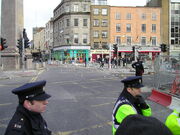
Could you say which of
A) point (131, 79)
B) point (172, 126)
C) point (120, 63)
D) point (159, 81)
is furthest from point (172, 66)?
point (120, 63)

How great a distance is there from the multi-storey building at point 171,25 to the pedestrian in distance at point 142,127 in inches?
2244

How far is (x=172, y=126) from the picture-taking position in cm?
198

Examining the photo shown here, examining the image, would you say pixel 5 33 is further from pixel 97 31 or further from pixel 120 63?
pixel 97 31

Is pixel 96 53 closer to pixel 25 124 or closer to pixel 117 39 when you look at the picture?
pixel 117 39

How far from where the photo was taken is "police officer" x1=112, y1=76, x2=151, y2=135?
2.57 meters

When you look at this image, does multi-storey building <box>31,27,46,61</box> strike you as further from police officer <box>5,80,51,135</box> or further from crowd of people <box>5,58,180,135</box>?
police officer <box>5,80,51,135</box>

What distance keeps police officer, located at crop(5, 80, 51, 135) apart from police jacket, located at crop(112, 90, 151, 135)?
0.76 meters

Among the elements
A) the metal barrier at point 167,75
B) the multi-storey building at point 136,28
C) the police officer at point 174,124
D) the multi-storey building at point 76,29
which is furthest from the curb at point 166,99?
the multi-storey building at point 76,29

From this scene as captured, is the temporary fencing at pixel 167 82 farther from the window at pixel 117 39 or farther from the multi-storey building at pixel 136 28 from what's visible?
the window at pixel 117 39

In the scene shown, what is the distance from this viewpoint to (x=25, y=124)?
2170 mm

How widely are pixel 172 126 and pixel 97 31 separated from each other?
182ft

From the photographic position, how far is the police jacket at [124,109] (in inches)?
99.1

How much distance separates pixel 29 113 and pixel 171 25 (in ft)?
192

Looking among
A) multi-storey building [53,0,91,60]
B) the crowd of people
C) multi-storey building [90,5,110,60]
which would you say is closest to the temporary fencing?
the crowd of people
